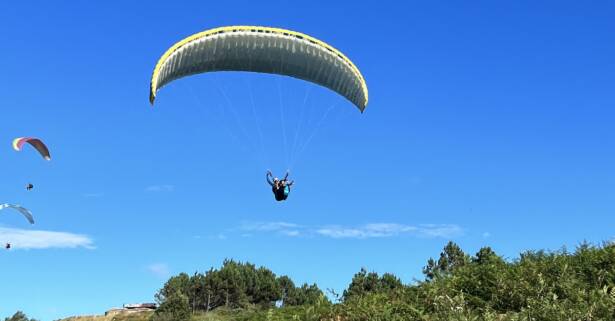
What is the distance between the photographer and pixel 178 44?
818 inches

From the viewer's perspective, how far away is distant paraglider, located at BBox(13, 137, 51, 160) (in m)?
34.3

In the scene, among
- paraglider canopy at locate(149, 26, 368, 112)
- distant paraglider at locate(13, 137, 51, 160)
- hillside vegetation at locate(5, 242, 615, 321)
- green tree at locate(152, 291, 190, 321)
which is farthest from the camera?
green tree at locate(152, 291, 190, 321)

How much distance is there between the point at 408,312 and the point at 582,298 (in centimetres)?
302

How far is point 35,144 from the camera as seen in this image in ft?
120

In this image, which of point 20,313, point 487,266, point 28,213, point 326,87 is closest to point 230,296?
point 20,313

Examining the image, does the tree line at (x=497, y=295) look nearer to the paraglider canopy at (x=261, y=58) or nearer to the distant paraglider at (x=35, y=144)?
the paraglider canopy at (x=261, y=58)

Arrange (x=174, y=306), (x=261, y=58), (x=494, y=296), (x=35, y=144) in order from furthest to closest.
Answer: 1. (x=174, y=306)
2. (x=35, y=144)
3. (x=261, y=58)
4. (x=494, y=296)

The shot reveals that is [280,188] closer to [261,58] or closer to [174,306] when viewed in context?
[261,58]

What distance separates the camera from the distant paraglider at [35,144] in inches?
1351

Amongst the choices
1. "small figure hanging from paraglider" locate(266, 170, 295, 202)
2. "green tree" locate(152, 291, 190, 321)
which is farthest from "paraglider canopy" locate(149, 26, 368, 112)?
"green tree" locate(152, 291, 190, 321)

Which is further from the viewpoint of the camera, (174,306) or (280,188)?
(174,306)

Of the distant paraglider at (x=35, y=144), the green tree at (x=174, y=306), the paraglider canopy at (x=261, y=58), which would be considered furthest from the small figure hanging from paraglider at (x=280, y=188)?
the green tree at (x=174, y=306)

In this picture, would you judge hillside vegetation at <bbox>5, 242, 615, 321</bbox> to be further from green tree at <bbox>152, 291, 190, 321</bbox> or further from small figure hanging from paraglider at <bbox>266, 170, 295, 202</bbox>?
green tree at <bbox>152, 291, 190, 321</bbox>

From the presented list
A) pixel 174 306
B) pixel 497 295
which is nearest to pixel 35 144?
pixel 497 295
